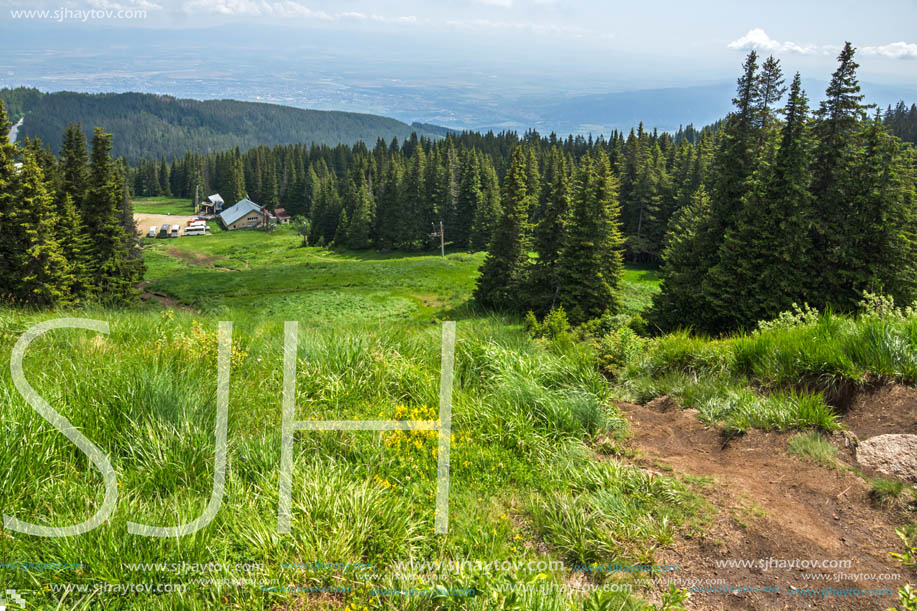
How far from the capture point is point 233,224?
117m

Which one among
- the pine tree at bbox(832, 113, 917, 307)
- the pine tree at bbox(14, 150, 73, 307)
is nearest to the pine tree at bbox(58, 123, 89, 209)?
the pine tree at bbox(14, 150, 73, 307)

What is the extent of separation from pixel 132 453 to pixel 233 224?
411ft

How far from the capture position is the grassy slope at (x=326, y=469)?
124 inches

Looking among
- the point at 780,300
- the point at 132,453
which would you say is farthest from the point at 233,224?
the point at 132,453

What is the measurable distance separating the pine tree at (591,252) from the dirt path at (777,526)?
88.2 feet

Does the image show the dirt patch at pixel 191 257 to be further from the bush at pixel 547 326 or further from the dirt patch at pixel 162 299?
the bush at pixel 547 326

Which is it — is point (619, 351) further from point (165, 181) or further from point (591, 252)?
point (165, 181)

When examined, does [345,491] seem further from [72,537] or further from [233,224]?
[233,224]

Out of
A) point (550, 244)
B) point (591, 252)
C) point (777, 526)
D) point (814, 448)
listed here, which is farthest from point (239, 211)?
point (777, 526)

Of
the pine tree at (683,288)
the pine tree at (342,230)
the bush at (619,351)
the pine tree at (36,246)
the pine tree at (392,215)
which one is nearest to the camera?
the bush at (619,351)

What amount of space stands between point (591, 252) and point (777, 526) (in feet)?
93.9

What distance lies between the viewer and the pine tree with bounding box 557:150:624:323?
30.8 meters

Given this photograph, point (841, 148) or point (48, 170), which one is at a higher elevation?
point (841, 148)

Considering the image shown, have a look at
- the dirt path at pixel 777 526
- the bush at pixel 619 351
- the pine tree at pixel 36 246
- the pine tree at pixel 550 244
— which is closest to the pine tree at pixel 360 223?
the pine tree at pixel 550 244
